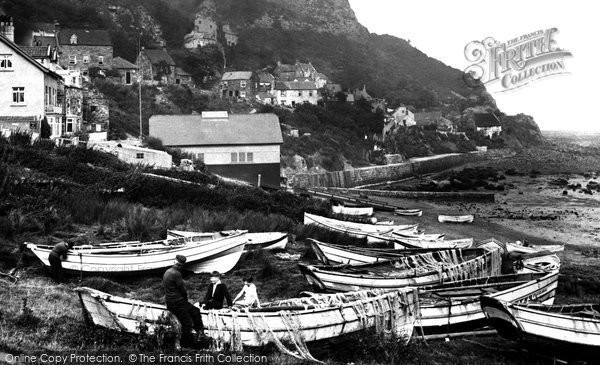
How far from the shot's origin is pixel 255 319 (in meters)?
11.2

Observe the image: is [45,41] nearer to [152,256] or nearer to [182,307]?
[152,256]

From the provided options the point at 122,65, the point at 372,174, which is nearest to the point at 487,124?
the point at 372,174

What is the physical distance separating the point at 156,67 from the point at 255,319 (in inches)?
3329

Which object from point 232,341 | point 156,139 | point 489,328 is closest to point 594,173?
point 156,139

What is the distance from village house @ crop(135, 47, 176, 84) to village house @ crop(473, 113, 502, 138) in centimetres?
7785

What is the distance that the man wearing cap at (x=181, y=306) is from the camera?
10492mm

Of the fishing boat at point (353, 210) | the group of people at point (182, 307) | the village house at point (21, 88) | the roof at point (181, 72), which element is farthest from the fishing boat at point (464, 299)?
the roof at point (181, 72)

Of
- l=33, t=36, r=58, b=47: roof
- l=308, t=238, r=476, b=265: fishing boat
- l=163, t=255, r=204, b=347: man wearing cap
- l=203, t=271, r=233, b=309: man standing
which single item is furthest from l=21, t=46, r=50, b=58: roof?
l=163, t=255, r=204, b=347: man wearing cap

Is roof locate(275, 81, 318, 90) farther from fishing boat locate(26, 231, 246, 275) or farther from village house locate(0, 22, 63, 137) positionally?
fishing boat locate(26, 231, 246, 275)

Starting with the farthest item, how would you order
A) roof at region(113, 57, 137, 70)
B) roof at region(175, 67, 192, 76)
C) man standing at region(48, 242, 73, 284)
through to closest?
roof at region(175, 67, 192, 76) < roof at region(113, 57, 137, 70) < man standing at region(48, 242, 73, 284)

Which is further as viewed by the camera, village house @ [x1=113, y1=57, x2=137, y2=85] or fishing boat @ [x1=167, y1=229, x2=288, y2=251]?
village house @ [x1=113, y1=57, x2=137, y2=85]

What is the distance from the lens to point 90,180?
2958 cm

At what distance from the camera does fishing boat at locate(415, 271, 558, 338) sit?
13828mm

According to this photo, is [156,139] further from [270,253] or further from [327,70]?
[327,70]
